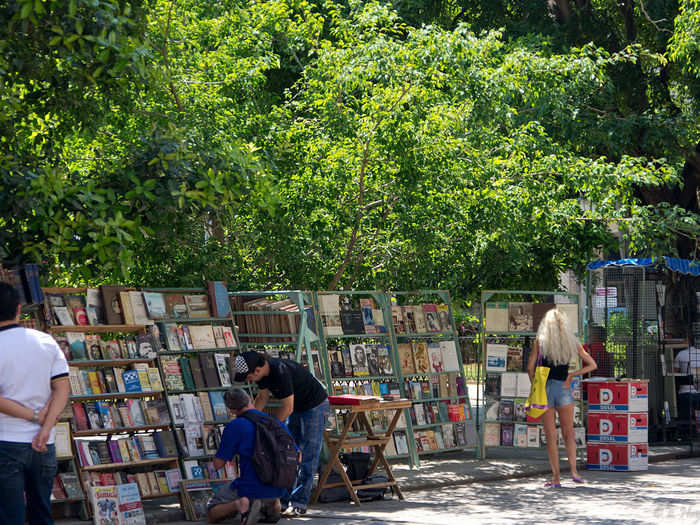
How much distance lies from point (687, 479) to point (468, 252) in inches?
167

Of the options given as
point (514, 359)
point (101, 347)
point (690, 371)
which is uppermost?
point (101, 347)

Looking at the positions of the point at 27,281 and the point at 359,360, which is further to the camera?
the point at 359,360

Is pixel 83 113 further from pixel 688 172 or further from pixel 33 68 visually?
pixel 688 172

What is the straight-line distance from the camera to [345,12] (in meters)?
17.6

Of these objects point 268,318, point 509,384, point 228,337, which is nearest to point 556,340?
point 509,384

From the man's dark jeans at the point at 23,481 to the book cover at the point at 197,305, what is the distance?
453cm

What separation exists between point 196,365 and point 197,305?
27.0 inches

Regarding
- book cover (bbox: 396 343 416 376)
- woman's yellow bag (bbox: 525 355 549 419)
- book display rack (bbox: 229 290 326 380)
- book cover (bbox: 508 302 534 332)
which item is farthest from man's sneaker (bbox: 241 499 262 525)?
book cover (bbox: 508 302 534 332)

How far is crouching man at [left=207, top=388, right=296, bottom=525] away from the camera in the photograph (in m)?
9.16

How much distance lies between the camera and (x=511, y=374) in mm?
14203

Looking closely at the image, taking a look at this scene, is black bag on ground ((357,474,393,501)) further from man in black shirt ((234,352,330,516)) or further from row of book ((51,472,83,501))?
row of book ((51,472,83,501))

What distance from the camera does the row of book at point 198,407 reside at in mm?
10272

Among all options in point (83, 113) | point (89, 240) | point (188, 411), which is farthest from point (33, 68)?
point (188, 411)

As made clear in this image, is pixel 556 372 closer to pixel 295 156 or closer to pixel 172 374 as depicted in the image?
pixel 295 156
